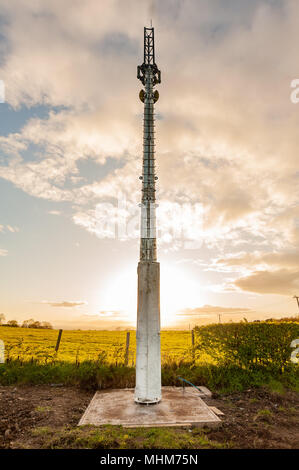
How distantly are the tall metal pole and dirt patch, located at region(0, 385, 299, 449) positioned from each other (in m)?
2.00

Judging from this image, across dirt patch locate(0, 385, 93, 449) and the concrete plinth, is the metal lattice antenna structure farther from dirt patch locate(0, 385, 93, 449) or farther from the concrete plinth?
dirt patch locate(0, 385, 93, 449)

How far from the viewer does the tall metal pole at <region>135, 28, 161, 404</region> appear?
874cm

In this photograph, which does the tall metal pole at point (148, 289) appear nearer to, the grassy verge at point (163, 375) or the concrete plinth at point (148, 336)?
the concrete plinth at point (148, 336)

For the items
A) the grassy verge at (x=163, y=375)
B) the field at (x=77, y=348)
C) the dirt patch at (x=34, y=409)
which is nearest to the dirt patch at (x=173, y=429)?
the dirt patch at (x=34, y=409)

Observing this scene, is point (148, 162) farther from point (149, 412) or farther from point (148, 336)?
point (149, 412)

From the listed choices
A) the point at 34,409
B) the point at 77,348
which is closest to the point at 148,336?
the point at 34,409

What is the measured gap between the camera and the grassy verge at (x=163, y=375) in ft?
35.1

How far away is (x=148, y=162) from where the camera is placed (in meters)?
10.3

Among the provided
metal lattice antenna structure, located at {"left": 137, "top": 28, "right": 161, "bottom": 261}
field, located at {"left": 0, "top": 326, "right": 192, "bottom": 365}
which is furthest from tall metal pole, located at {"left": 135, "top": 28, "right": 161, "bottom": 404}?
field, located at {"left": 0, "top": 326, "right": 192, "bottom": 365}

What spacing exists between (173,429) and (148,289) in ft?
12.9
